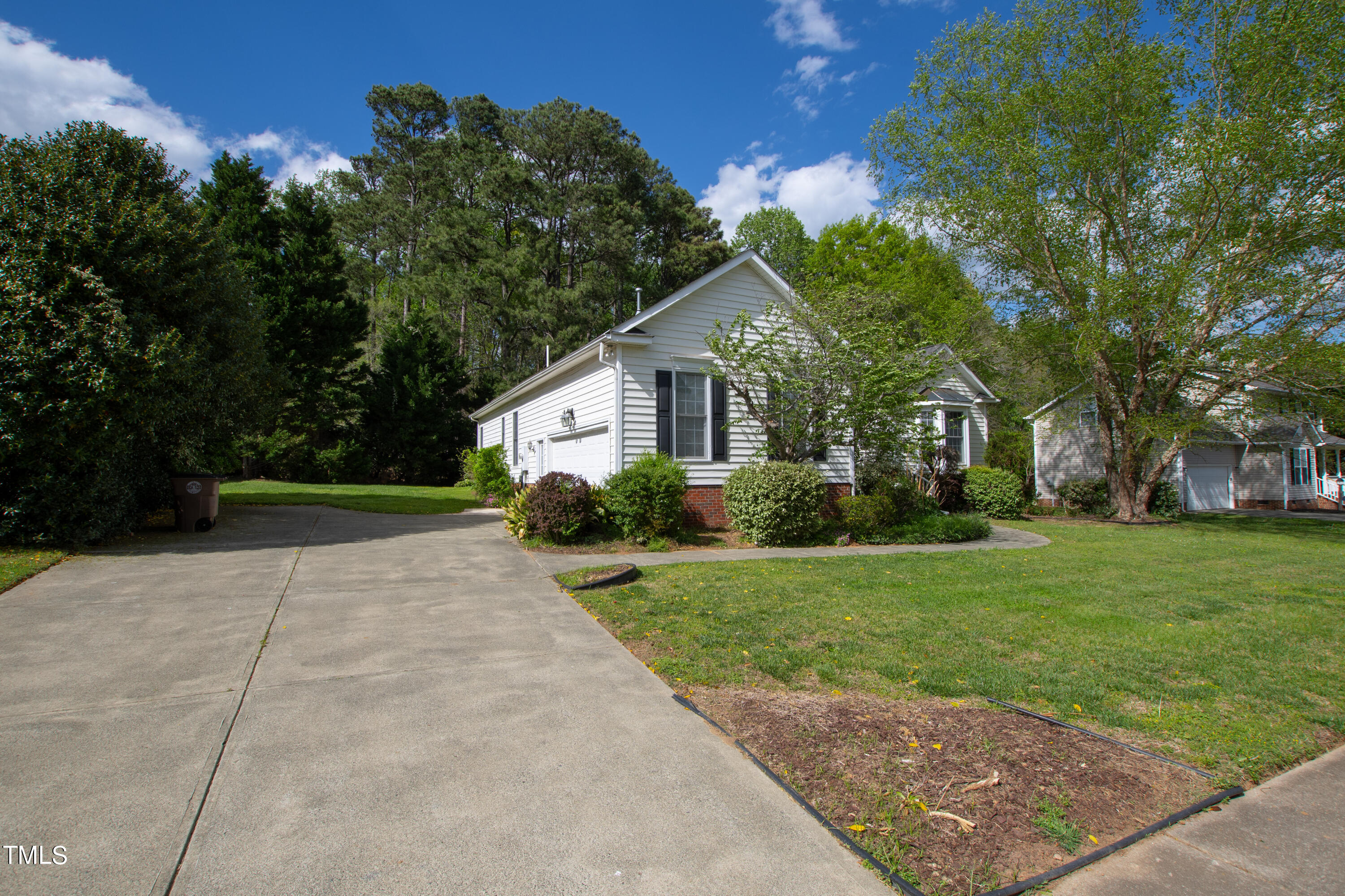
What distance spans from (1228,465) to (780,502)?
22648mm

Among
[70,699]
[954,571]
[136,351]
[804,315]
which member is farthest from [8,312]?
[954,571]

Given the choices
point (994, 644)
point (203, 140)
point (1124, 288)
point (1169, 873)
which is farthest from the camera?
point (203, 140)

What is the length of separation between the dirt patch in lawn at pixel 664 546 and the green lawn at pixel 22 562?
5600 millimetres

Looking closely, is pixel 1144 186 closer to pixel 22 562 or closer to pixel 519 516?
pixel 519 516

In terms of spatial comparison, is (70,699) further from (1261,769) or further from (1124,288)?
(1124,288)

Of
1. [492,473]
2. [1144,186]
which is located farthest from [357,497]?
[1144,186]

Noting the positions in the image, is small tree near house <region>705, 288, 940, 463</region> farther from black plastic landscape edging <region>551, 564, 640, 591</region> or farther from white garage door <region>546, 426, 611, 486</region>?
black plastic landscape edging <region>551, 564, 640, 591</region>

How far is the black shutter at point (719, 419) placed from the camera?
11.9 metres

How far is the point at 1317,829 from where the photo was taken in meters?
2.58

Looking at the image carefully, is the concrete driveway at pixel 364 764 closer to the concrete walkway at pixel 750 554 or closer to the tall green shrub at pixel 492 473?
the concrete walkway at pixel 750 554

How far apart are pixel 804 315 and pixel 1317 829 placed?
32.7 feet

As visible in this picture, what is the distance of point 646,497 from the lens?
32.8 feet

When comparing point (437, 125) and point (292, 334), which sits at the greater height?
point (437, 125)

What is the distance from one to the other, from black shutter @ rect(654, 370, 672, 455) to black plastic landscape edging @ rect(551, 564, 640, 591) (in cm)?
411
